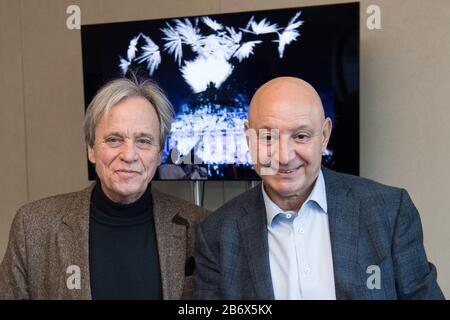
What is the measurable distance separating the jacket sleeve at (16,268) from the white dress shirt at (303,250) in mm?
772

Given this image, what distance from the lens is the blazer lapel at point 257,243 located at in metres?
1.32

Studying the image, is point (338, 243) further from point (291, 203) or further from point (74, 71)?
point (74, 71)

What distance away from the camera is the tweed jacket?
1523 millimetres

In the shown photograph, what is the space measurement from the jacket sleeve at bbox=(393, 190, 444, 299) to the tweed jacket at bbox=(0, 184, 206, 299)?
0.61 meters

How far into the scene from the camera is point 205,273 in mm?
1438

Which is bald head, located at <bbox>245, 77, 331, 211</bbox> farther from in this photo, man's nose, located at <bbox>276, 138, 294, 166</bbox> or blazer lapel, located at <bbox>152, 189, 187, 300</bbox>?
blazer lapel, located at <bbox>152, 189, 187, 300</bbox>

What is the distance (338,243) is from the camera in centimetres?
133

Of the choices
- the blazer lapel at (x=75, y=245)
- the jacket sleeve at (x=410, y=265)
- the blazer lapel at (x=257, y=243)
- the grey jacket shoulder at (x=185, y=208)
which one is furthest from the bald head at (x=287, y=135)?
the blazer lapel at (x=75, y=245)

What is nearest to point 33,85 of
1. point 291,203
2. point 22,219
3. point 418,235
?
point 22,219

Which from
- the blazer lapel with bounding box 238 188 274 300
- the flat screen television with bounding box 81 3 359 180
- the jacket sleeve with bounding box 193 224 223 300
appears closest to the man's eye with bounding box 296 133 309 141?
the blazer lapel with bounding box 238 188 274 300

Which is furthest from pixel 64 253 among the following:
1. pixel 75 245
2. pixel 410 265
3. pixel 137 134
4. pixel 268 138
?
pixel 410 265

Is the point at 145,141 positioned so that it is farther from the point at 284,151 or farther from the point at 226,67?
the point at 226,67

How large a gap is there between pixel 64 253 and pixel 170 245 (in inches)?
12.6

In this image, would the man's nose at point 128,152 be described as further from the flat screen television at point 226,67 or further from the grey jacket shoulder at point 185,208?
the flat screen television at point 226,67
